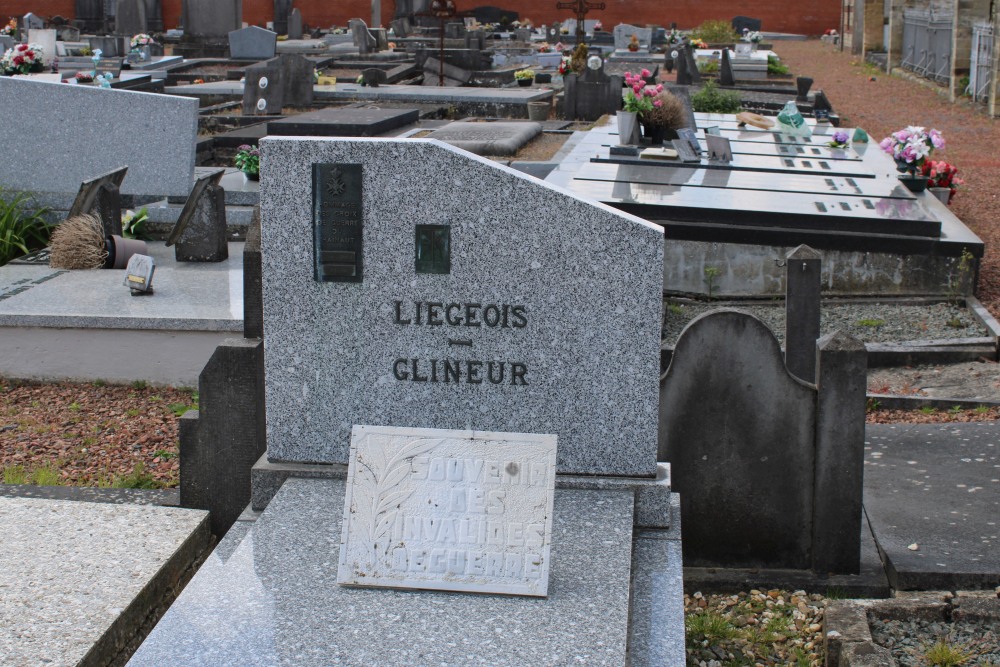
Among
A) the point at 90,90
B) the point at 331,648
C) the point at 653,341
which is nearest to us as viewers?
the point at 331,648

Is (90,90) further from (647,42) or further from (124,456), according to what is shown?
(647,42)

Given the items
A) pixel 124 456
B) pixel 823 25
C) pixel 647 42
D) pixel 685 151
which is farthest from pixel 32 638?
pixel 823 25

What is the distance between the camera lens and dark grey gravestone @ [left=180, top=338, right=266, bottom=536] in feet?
12.7

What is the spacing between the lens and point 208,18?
28.4 meters

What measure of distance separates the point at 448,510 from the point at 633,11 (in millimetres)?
Result: 45117

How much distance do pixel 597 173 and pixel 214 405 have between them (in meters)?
6.62

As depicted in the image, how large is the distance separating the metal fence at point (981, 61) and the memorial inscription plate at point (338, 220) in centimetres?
2048

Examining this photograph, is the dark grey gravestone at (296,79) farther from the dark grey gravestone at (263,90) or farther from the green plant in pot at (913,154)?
the green plant in pot at (913,154)

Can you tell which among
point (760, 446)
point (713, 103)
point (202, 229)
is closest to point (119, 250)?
point (202, 229)

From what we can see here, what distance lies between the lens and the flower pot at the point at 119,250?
7555mm

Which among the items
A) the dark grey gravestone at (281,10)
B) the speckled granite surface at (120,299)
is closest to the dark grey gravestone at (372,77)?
the speckled granite surface at (120,299)

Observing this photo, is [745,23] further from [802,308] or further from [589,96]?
[802,308]

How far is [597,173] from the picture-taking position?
398 inches

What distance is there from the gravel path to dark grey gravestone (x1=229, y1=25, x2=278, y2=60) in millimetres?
11968
